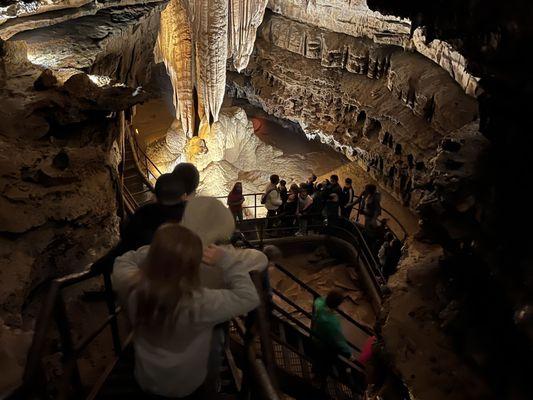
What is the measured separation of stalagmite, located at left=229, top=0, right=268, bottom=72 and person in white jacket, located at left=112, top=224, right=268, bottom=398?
8637 mm

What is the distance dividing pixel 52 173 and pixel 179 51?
231 inches

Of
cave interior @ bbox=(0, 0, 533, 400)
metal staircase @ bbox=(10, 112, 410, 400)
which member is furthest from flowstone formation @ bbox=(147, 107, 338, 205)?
metal staircase @ bbox=(10, 112, 410, 400)

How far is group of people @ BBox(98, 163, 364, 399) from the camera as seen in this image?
1.58 metres

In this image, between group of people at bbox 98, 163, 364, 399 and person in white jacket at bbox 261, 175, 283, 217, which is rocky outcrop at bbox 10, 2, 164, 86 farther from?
group of people at bbox 98, 163, 364, 399

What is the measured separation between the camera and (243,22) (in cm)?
984

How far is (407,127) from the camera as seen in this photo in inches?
375

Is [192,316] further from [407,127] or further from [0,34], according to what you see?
[407,127]

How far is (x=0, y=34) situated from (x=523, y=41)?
5.92 metres

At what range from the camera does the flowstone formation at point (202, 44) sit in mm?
9117

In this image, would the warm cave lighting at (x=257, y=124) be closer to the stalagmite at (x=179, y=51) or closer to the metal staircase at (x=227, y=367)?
the stalagmite at (x=179, y=51)

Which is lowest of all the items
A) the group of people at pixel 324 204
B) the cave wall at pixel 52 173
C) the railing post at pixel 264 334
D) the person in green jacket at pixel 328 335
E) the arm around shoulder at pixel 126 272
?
the group of people at pixel 324 204

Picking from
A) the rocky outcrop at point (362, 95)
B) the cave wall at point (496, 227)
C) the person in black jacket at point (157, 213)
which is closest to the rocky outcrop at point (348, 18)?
the rocky outcrop at point (362, 95)

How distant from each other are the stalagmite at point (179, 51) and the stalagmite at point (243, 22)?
97cm

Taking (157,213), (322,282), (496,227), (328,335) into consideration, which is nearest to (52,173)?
(157,213)
